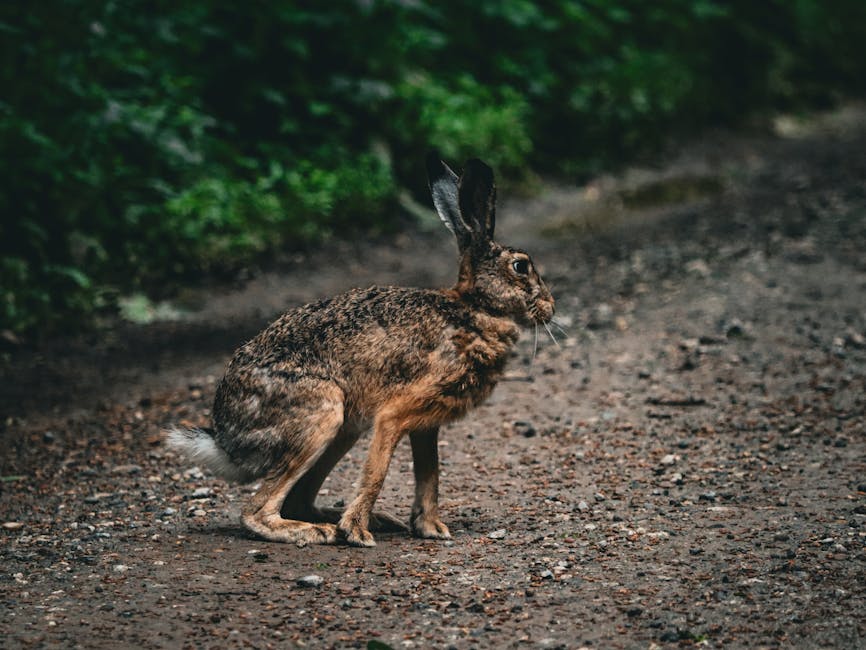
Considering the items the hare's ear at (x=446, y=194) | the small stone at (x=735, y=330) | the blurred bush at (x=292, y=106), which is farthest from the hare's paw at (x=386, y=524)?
the blurred bush at (x=292, y=106)

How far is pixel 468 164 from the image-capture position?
537 cm

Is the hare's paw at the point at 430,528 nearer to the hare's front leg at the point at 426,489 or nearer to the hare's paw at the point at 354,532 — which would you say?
the hare's front leg at the point at 426,489

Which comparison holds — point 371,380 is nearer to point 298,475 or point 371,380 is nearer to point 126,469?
point 298,475

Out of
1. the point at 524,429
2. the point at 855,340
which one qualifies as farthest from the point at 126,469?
the point at 855,340

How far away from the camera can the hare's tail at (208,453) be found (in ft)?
18.1

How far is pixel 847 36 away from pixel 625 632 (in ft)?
51.7

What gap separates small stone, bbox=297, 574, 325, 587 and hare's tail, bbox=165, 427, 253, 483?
2.78ft

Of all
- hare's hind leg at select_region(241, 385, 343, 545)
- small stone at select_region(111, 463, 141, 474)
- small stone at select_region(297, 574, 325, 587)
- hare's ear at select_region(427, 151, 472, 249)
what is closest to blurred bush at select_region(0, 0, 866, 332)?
small stone at select_region(111, 463, 141, 474)

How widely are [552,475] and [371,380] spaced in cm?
150

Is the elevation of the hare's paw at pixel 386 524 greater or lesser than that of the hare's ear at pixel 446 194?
lesser

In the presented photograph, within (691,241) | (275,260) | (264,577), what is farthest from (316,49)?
(264,577)

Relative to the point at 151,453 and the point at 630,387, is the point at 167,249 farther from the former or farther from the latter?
the point at 630,387

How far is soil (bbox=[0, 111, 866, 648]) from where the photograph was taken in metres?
4.46

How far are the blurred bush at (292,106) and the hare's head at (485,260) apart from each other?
483cm
